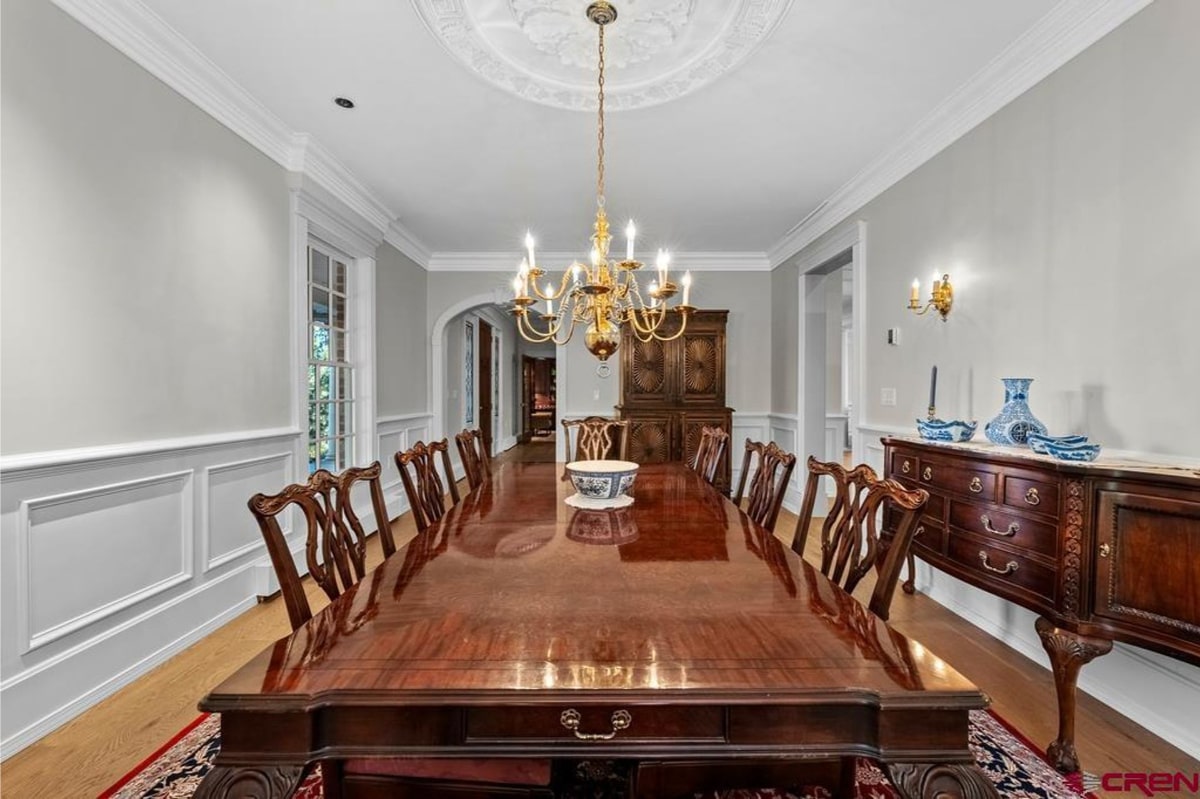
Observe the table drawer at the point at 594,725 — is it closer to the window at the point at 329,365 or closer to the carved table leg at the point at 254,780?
the carved table leg at the point at 254,780

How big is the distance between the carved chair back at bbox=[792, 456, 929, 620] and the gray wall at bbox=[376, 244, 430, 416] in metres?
3.87

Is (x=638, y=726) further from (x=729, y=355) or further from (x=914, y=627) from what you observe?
(x=729, y=355)

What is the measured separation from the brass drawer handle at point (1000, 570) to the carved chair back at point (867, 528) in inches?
30.2

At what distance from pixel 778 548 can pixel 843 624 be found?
1.58 feet

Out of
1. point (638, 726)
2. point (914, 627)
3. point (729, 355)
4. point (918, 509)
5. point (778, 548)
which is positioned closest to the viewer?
point (638, 726)

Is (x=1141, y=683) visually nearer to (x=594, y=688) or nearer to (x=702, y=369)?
(x=594, y=688)

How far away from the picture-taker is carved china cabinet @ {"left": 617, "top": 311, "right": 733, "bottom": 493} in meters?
5.14

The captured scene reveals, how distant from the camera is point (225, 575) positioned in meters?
2.70

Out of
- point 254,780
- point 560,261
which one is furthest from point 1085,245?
point 560,261

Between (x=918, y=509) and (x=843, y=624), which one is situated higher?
(x=918, y=509)

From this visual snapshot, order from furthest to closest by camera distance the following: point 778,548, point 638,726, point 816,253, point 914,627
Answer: point 816,253 < point 914,627 < point 778,548 < point 638,726

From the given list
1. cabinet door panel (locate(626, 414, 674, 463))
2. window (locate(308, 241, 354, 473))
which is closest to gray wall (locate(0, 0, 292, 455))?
window (locate(308, 241, 354, 473))

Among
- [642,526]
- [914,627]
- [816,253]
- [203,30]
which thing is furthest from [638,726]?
[816,253]

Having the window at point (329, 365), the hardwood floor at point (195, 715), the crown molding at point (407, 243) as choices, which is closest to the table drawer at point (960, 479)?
the hardwood floor at point (195, 715)
